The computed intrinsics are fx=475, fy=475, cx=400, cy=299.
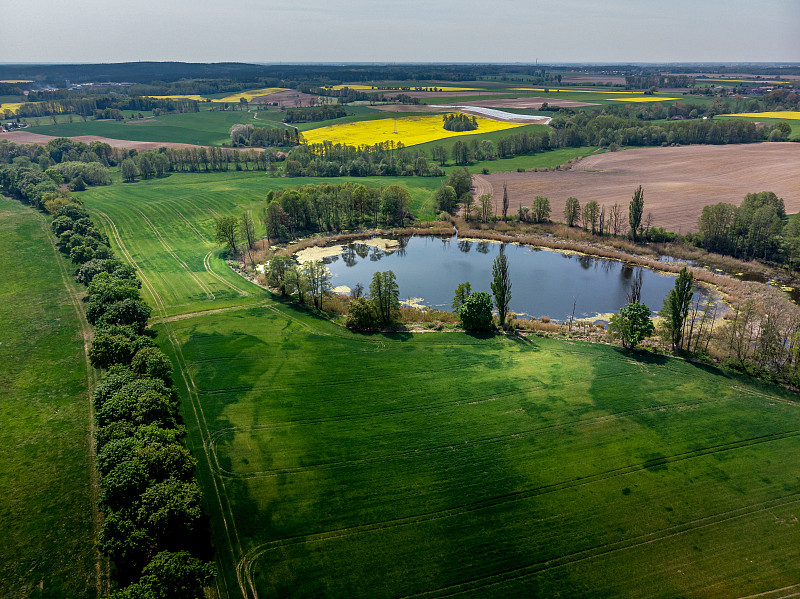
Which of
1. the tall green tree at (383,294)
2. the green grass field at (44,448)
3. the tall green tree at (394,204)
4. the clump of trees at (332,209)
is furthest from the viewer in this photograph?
the tall green tree at (394,204)

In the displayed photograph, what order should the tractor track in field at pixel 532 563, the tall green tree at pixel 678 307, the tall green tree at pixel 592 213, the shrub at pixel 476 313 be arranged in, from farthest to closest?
the tall green tree at pixel 592 213, the shrub at pixel 476 313, the tall green tree at pixel 678 307, the tractor track in field at pixel 532 563

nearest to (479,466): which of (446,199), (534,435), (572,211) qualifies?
(534,435)

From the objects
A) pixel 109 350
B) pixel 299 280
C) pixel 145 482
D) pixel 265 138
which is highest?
pixel 265 138

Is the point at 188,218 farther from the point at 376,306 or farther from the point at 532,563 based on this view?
the point at 532,563

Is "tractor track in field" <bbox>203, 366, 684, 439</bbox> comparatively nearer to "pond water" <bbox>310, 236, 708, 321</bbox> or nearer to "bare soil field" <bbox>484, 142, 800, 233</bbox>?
"pond water" <bbox>310, 236, 708, 321</bbox>

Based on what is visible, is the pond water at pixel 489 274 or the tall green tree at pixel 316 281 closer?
the tall green tree at pixel 316 281

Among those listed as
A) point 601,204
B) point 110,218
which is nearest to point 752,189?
point 601,204

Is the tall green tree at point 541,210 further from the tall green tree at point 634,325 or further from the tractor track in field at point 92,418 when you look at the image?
the tractor track in field at point 92,418

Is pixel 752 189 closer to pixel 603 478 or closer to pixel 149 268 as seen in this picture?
pixel 603 478

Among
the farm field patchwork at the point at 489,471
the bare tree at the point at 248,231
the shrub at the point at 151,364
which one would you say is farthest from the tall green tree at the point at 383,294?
the bare tree at the point at 248,231
